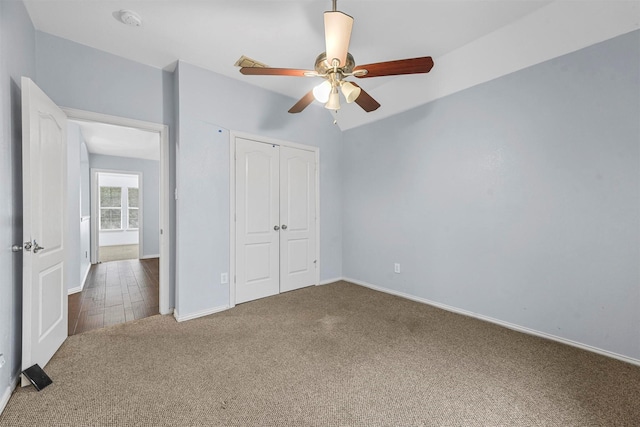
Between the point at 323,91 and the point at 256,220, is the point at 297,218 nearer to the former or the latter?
the point at 256,220

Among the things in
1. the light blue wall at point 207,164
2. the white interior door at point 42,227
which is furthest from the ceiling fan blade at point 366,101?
the white interior door at point 42,227

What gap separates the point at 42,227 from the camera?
77.3 inches

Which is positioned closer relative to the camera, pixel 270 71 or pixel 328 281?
pixel 270 71

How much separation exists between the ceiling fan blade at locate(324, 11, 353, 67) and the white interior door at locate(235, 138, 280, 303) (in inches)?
71.4

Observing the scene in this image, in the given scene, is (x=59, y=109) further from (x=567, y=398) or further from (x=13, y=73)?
(x=567, y=398)

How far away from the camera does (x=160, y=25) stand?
2.34 metres

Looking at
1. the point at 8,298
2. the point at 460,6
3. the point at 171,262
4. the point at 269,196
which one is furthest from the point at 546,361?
the point at 8,298

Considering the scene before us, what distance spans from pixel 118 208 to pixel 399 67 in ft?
32.2

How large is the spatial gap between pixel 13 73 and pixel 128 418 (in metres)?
A: 2.28

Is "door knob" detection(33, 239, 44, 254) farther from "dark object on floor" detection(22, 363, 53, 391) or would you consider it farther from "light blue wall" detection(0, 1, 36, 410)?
"dark object on floor" detection(22, 363, 53, 391)


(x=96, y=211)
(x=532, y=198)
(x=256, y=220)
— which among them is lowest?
(x=256, y=220)

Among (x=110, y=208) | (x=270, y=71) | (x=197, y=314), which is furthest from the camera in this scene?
(x=110, y=208)

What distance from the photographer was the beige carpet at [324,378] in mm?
1543

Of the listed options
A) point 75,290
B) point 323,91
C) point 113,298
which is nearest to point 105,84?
point 323,91
